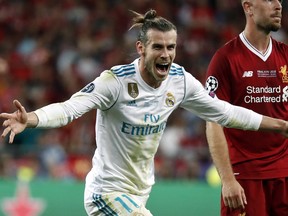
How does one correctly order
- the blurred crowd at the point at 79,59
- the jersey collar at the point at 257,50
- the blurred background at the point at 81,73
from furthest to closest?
the blurred crowd at the point at 79,59
the blurred background at the point at 81,73
the jersey collar at the point at 257,50

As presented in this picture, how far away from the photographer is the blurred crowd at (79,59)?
11180 millimetres

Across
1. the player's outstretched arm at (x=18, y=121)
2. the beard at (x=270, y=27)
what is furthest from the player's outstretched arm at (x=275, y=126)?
the player's outstretched arm at (x=18, y=121)

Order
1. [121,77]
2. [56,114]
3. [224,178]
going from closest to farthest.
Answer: [56,114] → [121,77] → [224,178]

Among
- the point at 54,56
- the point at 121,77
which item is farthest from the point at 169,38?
the point at 54,56

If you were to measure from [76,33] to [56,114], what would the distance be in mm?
8996

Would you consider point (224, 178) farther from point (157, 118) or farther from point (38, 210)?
point (38, 210)

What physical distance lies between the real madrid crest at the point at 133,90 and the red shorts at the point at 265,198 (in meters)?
1.15

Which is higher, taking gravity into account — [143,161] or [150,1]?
[150,1]

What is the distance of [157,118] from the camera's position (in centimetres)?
592

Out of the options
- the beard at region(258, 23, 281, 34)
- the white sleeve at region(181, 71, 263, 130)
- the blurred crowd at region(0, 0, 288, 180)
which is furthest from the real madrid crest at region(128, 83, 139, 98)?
the blurred crowd at region(0, 0, 288, 180)

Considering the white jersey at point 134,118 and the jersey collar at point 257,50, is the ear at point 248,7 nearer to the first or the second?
the jersey collar at point 257,50

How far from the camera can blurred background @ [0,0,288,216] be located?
10039 mm

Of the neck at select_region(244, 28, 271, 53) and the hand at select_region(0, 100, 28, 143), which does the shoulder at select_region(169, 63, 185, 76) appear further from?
the hand at select_region(0, 100, 28, 143)

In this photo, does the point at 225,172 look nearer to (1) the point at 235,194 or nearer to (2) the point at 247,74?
(1) the point at 235,194
